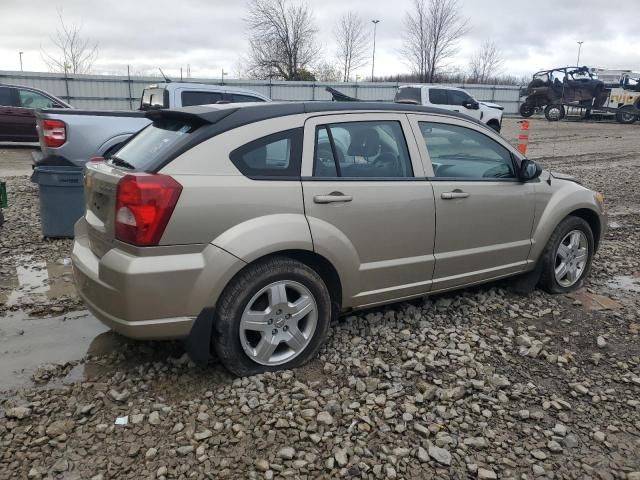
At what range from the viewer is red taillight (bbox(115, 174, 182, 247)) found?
2.87m

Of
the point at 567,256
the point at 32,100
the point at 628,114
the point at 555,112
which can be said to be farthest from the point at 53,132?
the point at 628,114

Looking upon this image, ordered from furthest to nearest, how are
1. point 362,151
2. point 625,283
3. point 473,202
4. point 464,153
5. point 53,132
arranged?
point 53,132 < point 625,283 < point 464,153 < point 473,202 < point 362,151

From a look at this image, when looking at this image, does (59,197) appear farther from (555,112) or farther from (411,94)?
(555,112)

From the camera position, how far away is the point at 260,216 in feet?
10.3

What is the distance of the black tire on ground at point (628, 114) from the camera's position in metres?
30.4

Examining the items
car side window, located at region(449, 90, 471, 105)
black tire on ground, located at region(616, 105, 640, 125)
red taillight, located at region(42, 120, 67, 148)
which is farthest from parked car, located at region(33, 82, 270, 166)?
black tire on ground, located at region(616, 105, 640, 125)

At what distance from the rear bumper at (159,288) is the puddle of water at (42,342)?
735mm

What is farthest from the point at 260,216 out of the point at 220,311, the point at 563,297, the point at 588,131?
the point at 588,131

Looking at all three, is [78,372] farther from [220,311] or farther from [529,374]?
[529,374]

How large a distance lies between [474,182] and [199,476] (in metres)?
2.77

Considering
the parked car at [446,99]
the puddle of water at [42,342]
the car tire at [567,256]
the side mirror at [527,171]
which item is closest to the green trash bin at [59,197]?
the puddle of water at [42,342]

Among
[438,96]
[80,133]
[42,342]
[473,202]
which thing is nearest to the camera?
[42,342]

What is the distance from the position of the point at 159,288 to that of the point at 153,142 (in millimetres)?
1005

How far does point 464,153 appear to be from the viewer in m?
4.33
